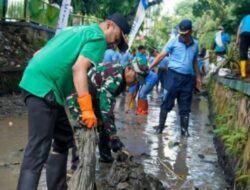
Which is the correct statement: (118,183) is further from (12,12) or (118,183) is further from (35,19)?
(35,19)

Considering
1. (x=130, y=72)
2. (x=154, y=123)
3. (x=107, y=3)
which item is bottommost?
(x=154, y=123)

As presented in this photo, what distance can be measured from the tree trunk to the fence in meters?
11.3

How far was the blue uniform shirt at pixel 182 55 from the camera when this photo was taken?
27.7 ft

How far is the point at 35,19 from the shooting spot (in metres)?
17.7

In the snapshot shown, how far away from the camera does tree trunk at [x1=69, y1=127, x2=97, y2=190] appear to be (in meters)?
4.00

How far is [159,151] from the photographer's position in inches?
296

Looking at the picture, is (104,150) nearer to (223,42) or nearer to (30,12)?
(223,42)

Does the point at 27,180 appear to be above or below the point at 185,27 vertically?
below

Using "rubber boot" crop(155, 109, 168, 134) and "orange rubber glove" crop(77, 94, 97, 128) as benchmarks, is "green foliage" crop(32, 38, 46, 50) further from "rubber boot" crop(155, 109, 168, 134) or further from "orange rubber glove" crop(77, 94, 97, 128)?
"orange rubber glove" crop(77, 94, 97, 128)

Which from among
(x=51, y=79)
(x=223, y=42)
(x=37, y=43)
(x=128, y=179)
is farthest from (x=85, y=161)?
(x=37, y=43)

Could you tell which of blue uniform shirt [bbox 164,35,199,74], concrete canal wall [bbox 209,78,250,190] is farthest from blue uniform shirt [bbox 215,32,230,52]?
concrete canal wall [bbox 209,78,250,190]

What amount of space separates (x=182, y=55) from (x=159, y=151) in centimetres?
186

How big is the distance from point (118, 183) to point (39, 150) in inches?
48.2

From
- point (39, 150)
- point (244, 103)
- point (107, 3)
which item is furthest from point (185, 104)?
point (107, 3)
